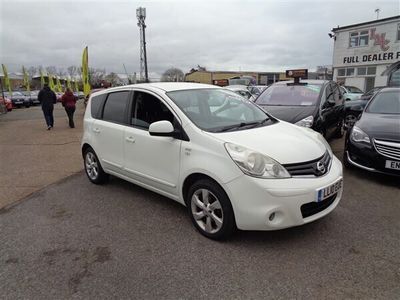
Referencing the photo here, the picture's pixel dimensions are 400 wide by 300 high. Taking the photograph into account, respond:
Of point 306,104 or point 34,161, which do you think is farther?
point 34,161

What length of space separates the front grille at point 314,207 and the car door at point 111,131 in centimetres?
253

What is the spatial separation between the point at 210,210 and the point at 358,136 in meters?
3.22

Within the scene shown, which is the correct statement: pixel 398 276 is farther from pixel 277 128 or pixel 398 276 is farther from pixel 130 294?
pixel 130 294

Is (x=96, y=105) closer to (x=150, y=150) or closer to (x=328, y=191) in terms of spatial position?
(x=150, y=150)

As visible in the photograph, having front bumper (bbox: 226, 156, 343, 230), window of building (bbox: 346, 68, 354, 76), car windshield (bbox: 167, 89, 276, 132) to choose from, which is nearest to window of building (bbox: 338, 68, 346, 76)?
window of building (bbox: 346, 68, 354, 76)

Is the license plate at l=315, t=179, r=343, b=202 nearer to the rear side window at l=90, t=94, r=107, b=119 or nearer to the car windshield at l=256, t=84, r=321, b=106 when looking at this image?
the rear side window at l=90, t=94, r=107, b=119

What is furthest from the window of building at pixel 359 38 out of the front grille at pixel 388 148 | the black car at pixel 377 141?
the front grille at pixel 388 148

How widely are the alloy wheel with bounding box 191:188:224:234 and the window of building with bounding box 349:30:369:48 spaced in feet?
93.5

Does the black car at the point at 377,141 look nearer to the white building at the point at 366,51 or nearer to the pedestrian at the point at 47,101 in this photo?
the pedestrian at the point at 47,101

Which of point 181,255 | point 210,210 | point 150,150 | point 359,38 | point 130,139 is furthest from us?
point 359,38

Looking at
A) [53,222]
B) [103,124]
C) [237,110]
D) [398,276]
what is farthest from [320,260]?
[103,124]

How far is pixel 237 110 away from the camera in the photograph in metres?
4.29

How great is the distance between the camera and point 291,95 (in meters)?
7.34

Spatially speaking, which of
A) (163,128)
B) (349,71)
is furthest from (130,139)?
(349,71)
